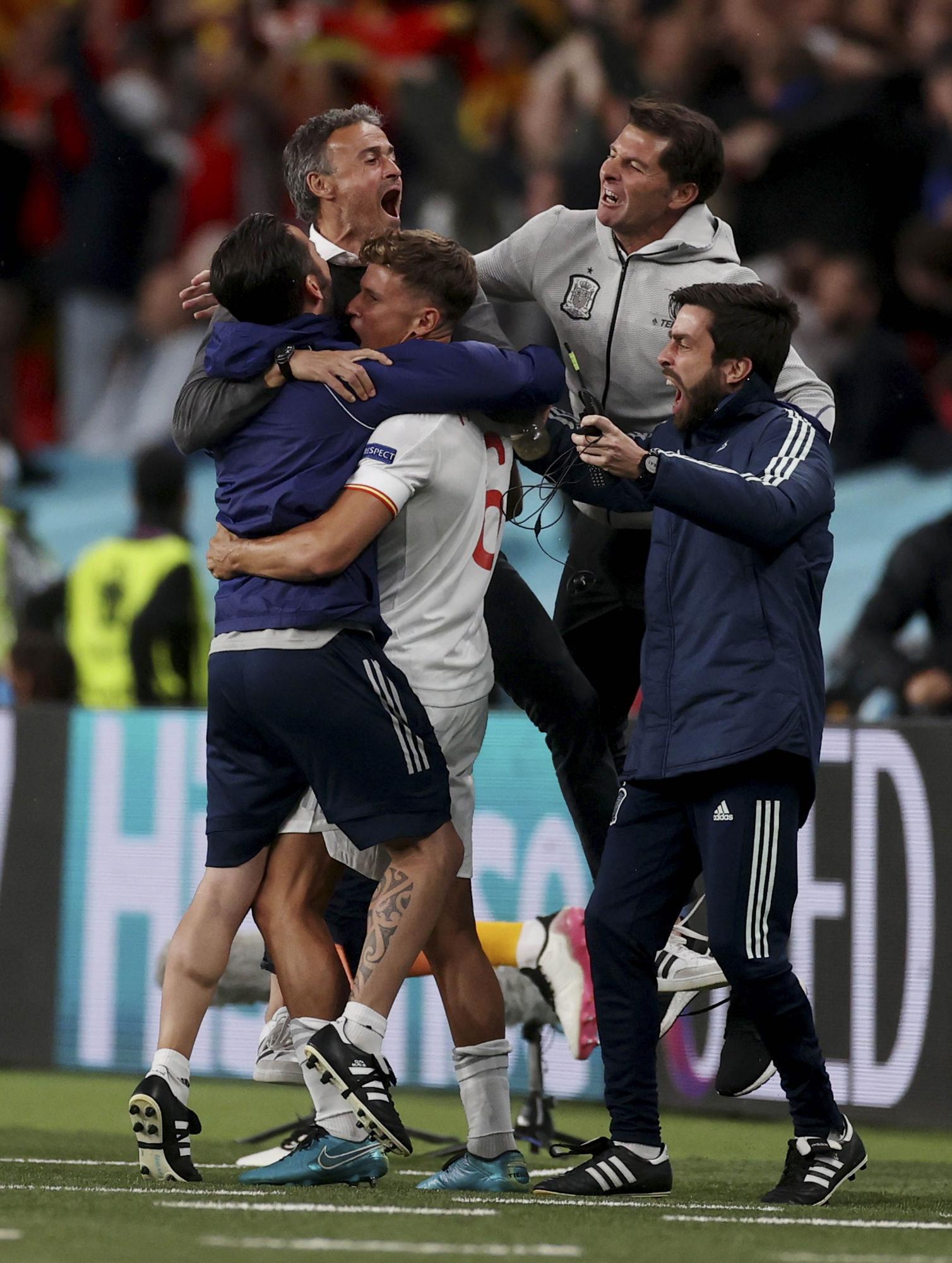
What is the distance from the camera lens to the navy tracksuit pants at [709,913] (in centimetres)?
430

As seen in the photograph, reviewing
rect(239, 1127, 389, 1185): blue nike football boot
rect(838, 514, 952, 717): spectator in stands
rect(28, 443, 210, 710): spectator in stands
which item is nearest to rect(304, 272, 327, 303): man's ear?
rect(239, 1127, 389, 1185): blue nike football boot

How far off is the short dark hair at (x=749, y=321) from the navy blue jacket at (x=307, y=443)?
1.52 ft

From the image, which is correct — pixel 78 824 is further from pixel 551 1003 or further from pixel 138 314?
pixel 138 314

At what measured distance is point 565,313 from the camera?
16.9 ft

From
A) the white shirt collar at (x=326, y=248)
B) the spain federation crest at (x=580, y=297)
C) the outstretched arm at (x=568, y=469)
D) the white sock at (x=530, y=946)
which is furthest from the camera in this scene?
the white sock at (x=530, y=946)

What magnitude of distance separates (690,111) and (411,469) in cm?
132

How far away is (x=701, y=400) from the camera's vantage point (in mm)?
4523

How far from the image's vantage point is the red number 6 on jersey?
473 centimetres

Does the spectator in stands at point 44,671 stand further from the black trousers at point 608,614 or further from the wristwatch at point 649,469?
the wristwatch at point 649,469

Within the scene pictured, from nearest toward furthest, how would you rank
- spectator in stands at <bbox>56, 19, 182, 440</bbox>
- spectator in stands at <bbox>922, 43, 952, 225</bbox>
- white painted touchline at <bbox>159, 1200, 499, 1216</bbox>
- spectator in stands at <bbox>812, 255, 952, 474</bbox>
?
white painted touchline at <bbox>159, 1200, 499, 1216</bbox>
spectator in stands at <bbox>812, 255, 952, 474</bbox>
spectator in stands at <bbox>922, 43, 952, 225</bbox>
spectator in stands at <bbox>56, 19, 182, 440</bbox>

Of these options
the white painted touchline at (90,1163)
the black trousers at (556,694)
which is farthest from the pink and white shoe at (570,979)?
the white painted touchline at (90,1163)

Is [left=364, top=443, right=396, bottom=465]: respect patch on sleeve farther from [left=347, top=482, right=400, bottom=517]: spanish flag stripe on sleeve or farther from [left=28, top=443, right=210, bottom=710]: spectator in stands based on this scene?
[left=28, top=443, right=210, bottom=710]: spectator in stands

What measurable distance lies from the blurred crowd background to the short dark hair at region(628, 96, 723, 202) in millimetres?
3030

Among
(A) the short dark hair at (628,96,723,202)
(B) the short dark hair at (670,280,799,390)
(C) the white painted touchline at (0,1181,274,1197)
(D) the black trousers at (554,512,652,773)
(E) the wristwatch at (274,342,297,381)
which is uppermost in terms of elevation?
(A) the short dark hair at (628,96,723,202)
